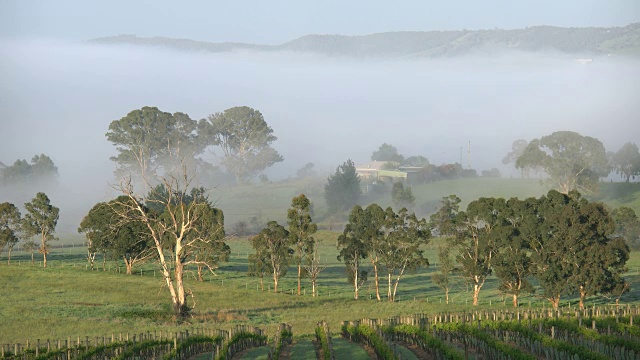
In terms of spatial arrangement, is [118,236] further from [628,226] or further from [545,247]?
[628,226]

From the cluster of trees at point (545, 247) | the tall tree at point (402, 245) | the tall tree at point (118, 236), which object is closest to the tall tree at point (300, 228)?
the tall tree at point (402, 245)

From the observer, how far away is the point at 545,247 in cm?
9138

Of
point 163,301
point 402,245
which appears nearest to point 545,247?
point 402,245

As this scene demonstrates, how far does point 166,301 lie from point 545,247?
38.2 meters

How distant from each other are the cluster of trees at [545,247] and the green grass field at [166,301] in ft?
13.3

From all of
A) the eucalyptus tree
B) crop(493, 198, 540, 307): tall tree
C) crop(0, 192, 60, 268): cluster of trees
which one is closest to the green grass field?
crop(493, 198, 540, 307): tall tree

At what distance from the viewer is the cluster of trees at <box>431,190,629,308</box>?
87.6m

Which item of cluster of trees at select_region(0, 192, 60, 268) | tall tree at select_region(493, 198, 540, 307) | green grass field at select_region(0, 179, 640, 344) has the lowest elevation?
green grass field at select_region(0, 179, 640, 344)

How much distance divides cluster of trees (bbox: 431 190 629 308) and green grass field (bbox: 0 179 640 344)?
4.05 metres

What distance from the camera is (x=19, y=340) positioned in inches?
2429

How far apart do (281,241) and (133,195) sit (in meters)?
23.5

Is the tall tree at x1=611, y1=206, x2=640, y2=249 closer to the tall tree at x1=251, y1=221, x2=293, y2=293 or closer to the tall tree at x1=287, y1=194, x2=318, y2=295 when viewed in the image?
the tall tree at x1=287, y1=194, x2=318, y2=295

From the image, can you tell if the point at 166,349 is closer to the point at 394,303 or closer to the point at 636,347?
the point at 636,347

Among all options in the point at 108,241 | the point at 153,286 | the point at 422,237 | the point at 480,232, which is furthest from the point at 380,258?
the point at 108,241
